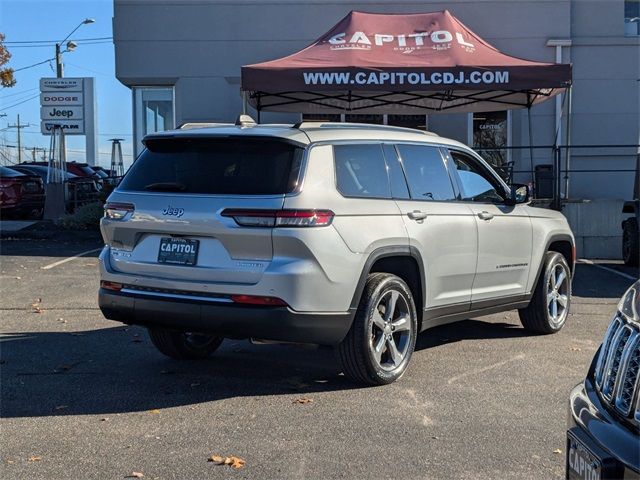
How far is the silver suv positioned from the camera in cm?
488

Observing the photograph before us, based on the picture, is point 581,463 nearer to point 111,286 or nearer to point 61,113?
point 111,286

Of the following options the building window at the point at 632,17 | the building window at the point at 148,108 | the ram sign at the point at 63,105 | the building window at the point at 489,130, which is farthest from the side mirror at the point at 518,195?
the ram sign at the point at 63,105

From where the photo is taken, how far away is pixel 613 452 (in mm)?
2428

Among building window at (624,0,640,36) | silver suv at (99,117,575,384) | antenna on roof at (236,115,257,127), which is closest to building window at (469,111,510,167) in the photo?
building window at (624,0,640,36)

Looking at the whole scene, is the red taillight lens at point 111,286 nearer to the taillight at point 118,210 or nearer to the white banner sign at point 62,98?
the taillight at point 118,210

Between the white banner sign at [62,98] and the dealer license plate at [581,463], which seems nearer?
the dealer license plate at [581,463]

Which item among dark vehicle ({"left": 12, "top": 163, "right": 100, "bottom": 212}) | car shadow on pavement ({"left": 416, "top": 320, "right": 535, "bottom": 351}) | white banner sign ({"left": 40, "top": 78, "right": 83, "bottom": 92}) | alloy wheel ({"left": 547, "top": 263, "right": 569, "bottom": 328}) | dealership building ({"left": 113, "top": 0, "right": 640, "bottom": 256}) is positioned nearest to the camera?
car shadow on pavement ({"left": 416, "top": 320, "right": 535, "bottom": 351})

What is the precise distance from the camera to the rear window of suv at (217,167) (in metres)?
5.03

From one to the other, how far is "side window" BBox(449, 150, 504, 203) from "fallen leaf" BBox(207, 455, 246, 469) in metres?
3.20

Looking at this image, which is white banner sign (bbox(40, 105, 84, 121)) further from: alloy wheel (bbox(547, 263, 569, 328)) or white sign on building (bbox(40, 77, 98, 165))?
alloy wheel (bbox(547, 263, 569, 328))

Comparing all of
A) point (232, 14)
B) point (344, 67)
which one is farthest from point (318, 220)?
point (232, 14)

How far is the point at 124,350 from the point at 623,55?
14383 mm

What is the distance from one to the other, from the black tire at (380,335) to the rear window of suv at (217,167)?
1005 millimetres

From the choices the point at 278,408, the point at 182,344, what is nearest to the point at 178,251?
the point at 278,408
